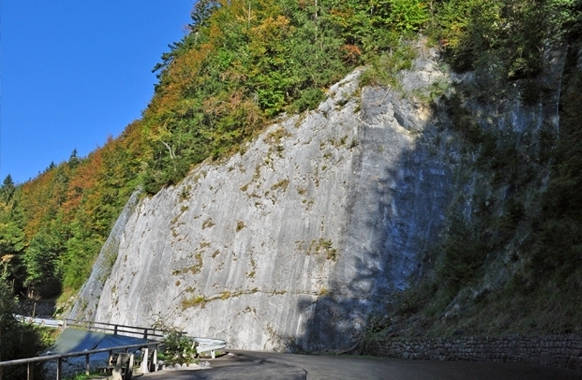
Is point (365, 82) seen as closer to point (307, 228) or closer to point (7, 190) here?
point (307, 228)

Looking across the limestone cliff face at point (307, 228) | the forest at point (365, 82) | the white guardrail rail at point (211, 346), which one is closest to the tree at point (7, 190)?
the forest at point (365, 82)

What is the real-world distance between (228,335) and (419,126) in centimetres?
1344

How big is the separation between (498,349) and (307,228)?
42.7ft

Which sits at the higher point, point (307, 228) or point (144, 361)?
point (307, 228)

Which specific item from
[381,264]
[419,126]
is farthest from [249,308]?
[419,126]

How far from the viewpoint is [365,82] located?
2709 centimetres

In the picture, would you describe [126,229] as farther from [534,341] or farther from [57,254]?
[534,341]

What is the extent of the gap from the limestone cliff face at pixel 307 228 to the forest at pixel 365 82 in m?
1.50

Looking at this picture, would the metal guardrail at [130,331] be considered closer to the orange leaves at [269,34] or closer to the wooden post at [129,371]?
the wooden post at [129,371]

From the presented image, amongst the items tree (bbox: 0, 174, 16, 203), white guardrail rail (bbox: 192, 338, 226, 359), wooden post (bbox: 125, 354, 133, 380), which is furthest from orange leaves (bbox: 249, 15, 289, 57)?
tree (bbox: 0, 174, 16, 203)

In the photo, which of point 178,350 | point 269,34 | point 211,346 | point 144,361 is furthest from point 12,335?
point 269,34

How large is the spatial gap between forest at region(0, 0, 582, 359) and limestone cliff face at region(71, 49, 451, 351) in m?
1.50

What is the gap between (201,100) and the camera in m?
39.5

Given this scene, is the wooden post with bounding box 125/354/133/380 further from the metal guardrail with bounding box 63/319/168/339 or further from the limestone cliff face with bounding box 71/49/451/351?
the limestone cliff face with bounding box 71/49/451/351
